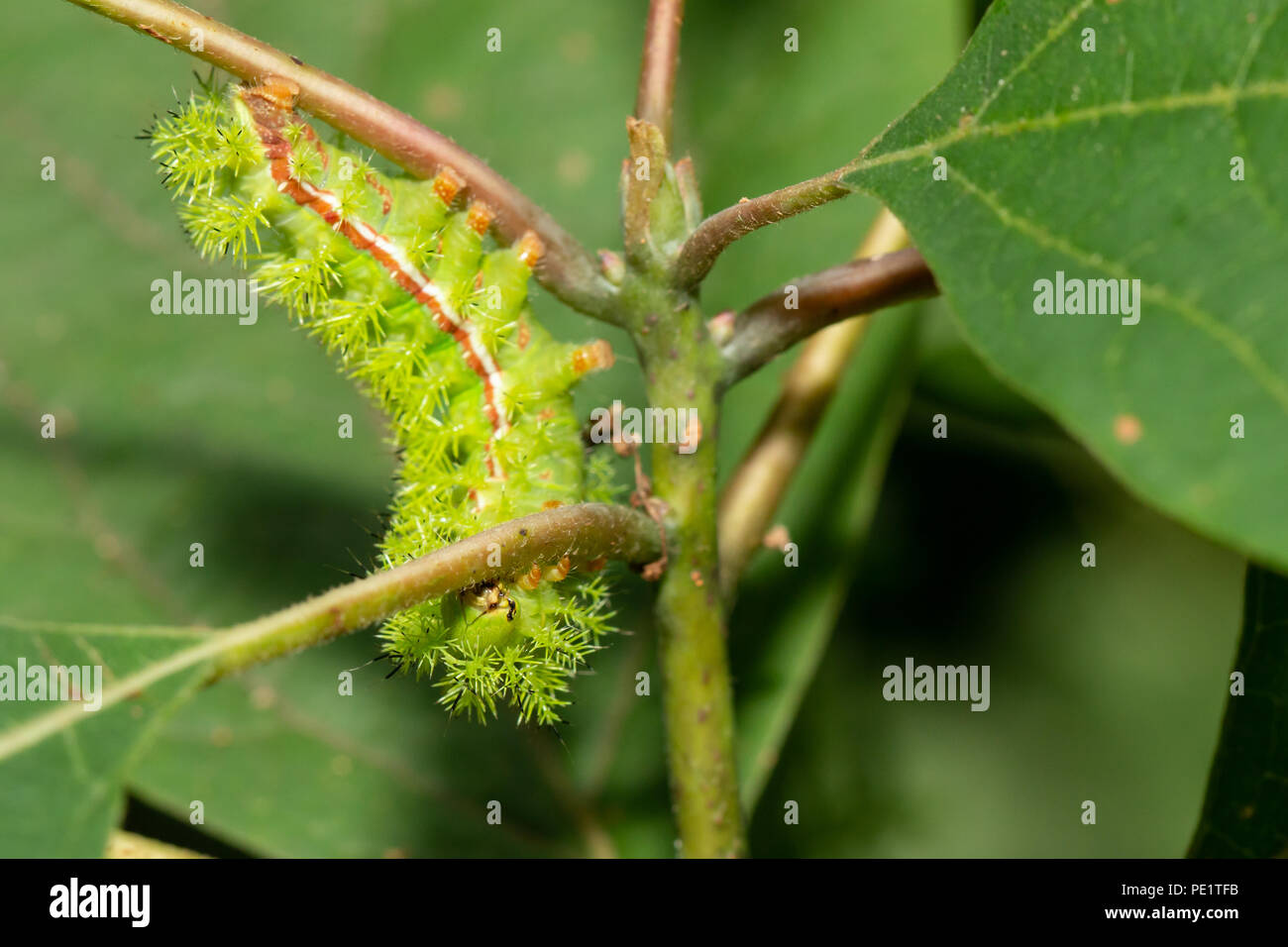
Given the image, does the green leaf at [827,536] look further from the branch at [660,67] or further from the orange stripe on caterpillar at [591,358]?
the branch at [660,67]

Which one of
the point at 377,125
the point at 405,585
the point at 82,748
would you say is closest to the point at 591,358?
the point at 377,125

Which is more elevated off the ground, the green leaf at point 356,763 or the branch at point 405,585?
the branch at point 405,585

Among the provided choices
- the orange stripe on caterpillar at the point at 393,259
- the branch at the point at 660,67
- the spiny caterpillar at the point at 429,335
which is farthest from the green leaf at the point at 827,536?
the branch at the point at 660,67

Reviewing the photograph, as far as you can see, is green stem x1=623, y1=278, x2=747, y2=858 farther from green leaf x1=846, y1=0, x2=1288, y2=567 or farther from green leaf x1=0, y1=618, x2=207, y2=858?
green leaf x1=0, y1=618, x2=207, y2=858

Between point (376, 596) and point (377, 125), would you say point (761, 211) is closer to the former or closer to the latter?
point (377, 125)
